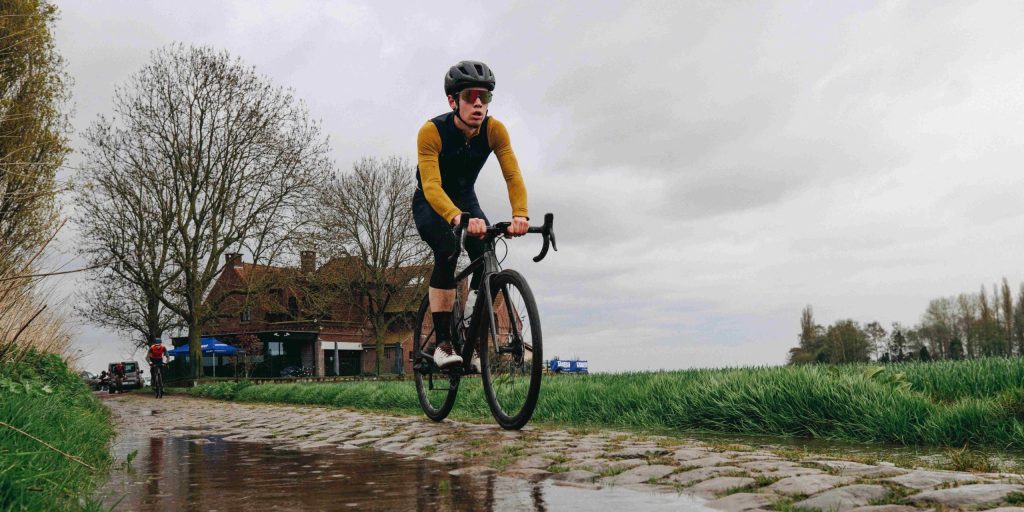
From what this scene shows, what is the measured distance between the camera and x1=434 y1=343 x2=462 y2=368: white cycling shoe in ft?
19.5

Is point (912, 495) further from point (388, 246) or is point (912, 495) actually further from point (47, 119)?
point (388, 246)

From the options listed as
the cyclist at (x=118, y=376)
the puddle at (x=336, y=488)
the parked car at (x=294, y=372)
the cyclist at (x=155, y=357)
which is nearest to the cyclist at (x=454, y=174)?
the puddle at (x=336, y=488)

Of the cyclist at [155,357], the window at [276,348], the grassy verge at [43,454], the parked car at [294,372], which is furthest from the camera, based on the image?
the window at [276,348]

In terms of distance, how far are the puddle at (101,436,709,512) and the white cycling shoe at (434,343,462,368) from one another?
0.89 metres

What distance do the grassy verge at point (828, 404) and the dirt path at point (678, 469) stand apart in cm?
165

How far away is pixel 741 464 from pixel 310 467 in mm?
2729

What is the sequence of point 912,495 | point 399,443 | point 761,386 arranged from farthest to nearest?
point 761,386 → point 399,443 → point 912,495

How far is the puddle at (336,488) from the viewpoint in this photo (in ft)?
11.0

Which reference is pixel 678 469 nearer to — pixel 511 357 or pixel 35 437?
pixel 511 357

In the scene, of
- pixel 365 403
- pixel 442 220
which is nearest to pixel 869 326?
pixel 365 403

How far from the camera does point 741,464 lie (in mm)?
3941

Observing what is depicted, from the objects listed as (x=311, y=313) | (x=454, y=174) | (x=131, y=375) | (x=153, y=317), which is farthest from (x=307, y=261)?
(x=454, y=174)

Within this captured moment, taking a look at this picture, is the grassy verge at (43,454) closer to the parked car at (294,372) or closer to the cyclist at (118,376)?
the cyclist at (118,376)

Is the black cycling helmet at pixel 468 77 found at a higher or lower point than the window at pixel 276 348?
higher
